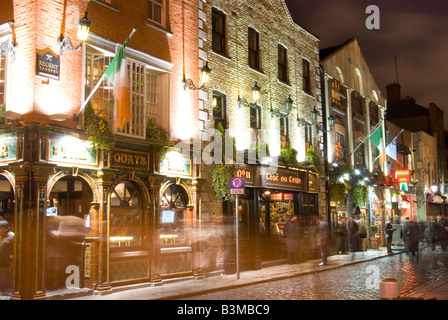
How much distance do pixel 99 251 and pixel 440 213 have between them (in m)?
40.3

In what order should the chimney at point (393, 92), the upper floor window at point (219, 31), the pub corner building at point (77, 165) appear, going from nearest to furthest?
1. the pub corner building at point (77, 165)
2. the upper floor window at point (219, 31)
3. the chimney at point (393, 92)

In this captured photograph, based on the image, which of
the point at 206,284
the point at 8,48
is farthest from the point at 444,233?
the point at 8,48

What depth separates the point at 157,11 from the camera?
15.9 metres

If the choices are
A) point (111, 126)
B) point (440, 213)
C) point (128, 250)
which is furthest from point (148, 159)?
point (440, 213)

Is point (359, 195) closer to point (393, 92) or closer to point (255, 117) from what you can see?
point (255, 117)

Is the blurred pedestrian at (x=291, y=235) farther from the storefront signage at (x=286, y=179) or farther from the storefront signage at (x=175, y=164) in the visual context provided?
the storefront signage at (x=175, y=164)

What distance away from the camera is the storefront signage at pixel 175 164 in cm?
1497

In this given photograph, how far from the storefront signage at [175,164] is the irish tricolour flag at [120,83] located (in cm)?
288

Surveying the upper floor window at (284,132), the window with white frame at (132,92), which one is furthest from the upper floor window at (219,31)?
the upper floor window at (284,132)

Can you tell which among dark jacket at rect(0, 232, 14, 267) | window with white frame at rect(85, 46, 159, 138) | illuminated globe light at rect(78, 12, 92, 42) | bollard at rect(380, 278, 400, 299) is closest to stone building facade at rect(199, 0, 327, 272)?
window with white frame at rect(85, 46, 159, 138)

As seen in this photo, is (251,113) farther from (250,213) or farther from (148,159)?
(148,159)

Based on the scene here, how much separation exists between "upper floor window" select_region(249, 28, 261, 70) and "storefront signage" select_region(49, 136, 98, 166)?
9297 mm

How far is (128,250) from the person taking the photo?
45.7 ft

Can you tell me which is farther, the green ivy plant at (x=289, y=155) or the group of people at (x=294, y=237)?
the green ivy plant at (x=289, y=155)
